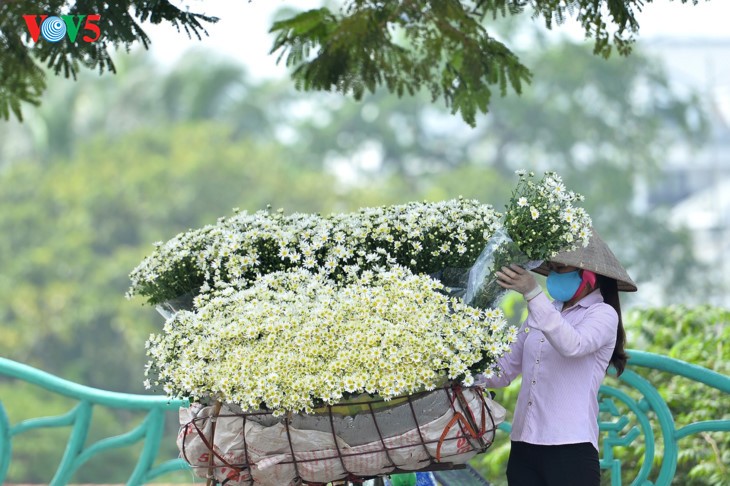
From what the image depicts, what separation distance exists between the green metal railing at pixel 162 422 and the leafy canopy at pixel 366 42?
101cm

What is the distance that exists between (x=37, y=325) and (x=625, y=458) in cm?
1899

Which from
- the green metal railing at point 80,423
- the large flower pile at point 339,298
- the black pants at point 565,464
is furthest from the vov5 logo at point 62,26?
the black pants at point 565,464

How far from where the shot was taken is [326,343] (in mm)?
2211

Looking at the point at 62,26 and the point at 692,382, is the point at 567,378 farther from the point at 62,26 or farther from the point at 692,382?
the point at 692,382

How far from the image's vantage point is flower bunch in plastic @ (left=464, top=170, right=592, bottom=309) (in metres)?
2.39

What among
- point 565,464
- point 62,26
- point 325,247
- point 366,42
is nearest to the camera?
point 325,247

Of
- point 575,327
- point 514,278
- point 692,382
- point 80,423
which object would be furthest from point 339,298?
point 692,382

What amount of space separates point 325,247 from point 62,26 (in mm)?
1335

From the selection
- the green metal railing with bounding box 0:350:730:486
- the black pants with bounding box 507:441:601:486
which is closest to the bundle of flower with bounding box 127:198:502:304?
the black pants with bounding box 507:441:601:486

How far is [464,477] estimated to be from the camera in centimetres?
318

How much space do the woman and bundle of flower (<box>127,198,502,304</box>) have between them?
31 centimetres

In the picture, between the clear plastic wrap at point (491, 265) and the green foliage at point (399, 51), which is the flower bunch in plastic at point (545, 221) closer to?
the clear plastic wrap at point (491, 265)

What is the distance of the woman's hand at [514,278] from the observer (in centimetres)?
241

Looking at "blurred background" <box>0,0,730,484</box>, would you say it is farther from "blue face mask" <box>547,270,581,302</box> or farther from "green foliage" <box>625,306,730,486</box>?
"blue face mask" <box>547,270,581,302</box>
